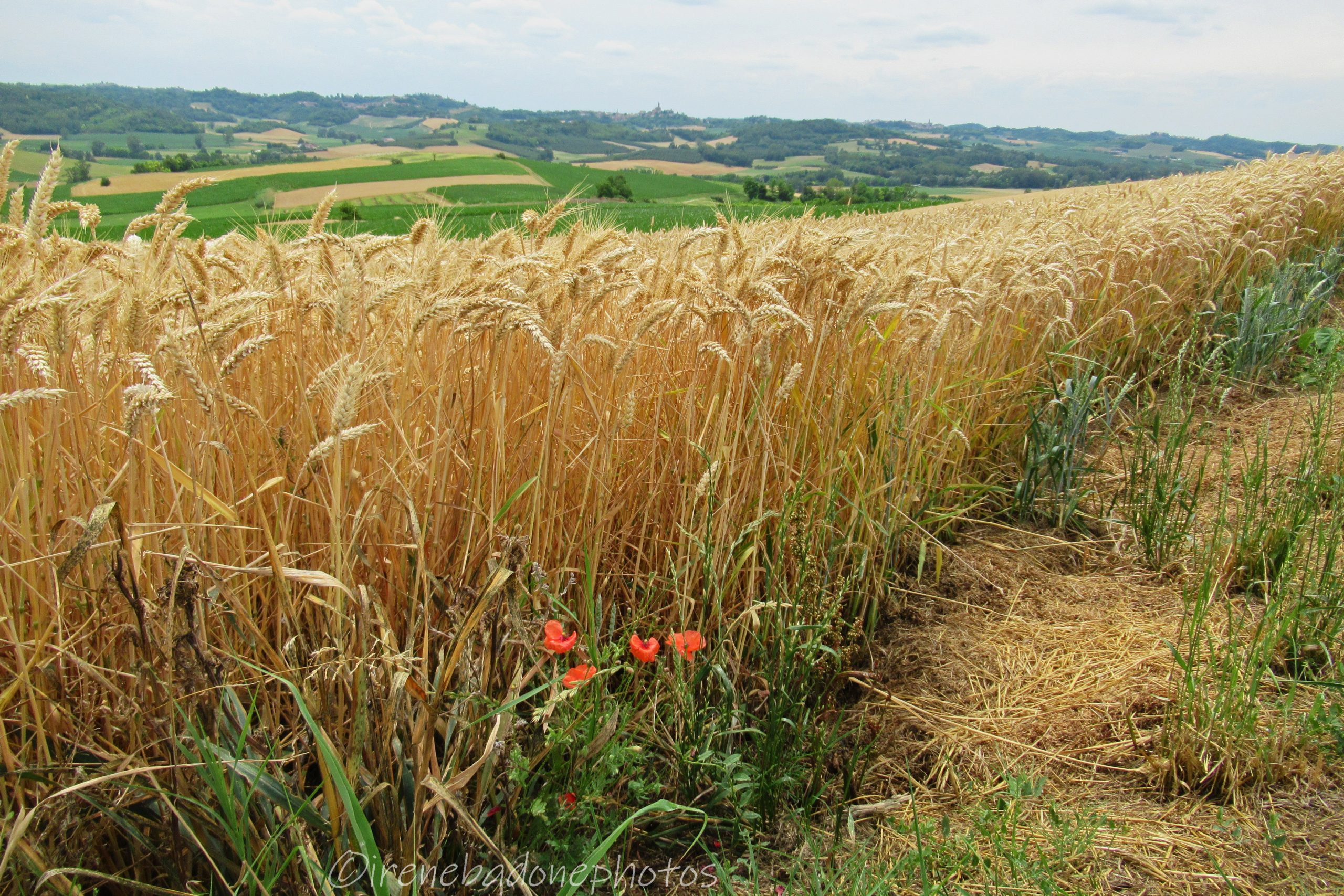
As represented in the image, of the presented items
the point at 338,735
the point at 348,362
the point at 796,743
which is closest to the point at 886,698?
the point at 796,743

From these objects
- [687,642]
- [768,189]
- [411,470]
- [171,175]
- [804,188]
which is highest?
[768,189]

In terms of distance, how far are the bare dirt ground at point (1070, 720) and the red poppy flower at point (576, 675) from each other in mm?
735

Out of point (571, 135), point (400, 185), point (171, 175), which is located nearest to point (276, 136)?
point (571, 135)

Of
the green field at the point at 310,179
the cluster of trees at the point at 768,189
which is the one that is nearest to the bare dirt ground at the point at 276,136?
the green field at the point at 310,179

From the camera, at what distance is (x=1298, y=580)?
8.02ft

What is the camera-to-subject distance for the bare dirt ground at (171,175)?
25391mm

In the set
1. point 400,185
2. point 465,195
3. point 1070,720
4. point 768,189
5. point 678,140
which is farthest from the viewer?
point 678,140

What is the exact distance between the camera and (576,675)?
4.65 feet

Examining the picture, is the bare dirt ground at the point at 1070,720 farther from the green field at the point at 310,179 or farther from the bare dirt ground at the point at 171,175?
the bare dirt ground at the point at 171,175

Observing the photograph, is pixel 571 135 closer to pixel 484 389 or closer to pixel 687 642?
pixel 484 389

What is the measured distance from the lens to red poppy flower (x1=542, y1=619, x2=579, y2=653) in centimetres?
135

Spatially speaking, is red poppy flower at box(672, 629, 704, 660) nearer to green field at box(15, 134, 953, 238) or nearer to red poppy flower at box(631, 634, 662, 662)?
red poppy flower at box(631, 634, 662, 662)

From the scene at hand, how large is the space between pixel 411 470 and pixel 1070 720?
5.80 ft

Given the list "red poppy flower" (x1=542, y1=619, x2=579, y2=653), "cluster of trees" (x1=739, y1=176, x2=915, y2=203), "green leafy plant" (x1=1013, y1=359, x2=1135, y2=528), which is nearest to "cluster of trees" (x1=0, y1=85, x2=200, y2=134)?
→ "cluster of trees" (x1=739, y1=176, x2=915, y2=203)
